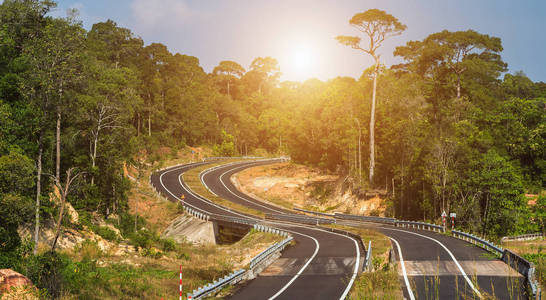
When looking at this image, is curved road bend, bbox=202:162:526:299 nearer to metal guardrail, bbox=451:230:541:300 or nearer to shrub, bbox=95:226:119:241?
metal guardrail, bbox=451:230:541:300

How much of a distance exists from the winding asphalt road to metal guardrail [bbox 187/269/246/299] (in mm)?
653

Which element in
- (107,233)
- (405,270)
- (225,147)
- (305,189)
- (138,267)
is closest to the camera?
(405,270)

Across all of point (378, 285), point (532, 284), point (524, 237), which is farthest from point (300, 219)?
point (532, 284)

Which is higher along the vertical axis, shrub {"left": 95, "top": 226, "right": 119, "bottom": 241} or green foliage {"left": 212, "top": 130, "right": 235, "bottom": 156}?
green foliage {"left": 212, "top": 130, "right": 235, "bottom": 156}

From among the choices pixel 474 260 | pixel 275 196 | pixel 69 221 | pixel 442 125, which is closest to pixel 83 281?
pixel 69 221

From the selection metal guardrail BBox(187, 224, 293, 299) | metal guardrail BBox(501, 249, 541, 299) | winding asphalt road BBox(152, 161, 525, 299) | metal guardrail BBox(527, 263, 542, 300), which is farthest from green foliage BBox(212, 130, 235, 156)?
metal guardrail BBox(527, 263, 542, 300)

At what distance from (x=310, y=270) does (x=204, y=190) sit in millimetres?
47296

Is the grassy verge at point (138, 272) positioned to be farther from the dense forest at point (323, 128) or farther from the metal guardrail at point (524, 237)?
the metal guardrail at point (524, 237)

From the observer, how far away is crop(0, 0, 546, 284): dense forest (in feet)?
92.9

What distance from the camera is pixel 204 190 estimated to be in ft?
217

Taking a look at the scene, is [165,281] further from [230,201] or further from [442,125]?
[230,201]

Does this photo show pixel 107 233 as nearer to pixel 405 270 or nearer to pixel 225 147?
pixel 405 270

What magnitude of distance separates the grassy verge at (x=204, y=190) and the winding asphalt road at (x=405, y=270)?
732 inches

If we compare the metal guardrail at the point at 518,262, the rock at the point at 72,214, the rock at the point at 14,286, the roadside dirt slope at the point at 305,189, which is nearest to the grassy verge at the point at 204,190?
the roadside dirt slope at the point at 305,189
